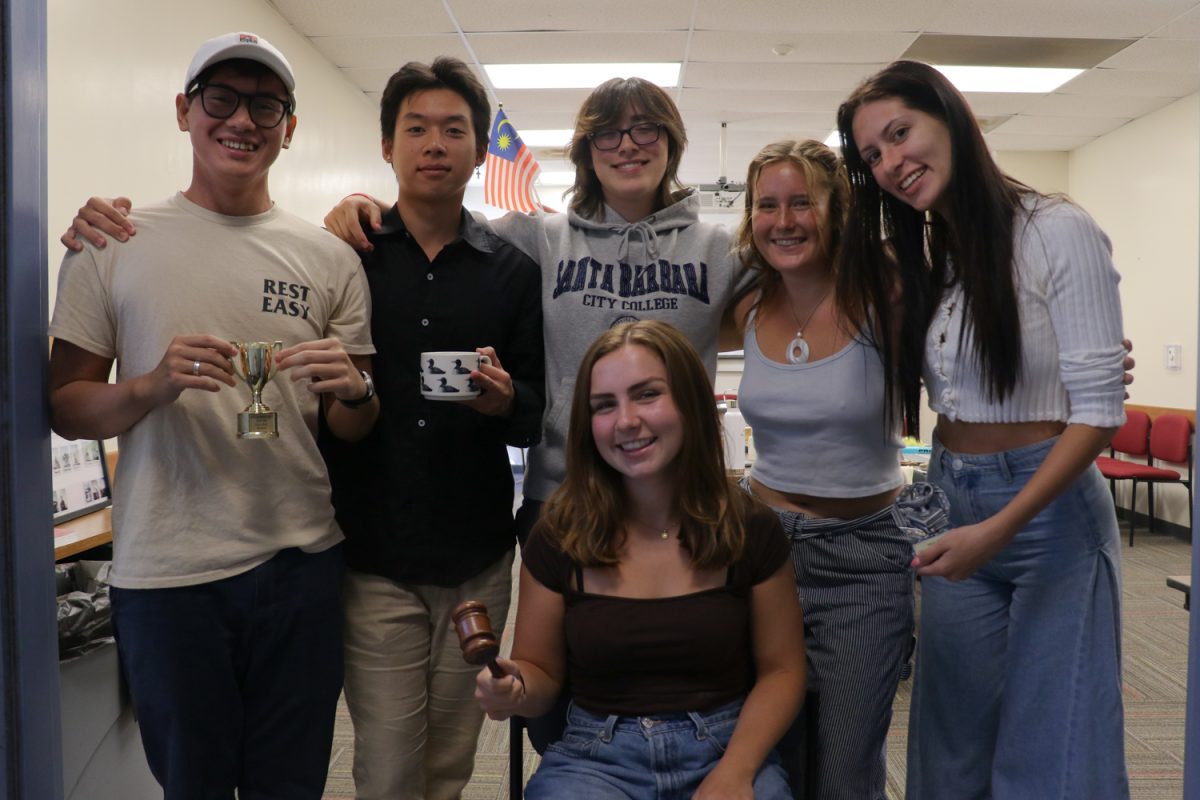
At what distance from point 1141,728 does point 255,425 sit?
11.3ft

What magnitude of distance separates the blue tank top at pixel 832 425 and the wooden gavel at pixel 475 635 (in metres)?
0.78

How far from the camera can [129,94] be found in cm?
373

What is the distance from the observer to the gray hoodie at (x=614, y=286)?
204 centimetres

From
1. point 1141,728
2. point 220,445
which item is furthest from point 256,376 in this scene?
point 1141,728

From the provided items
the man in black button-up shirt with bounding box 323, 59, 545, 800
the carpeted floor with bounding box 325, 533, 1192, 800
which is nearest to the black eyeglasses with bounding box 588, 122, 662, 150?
the man in black button-up shirt with bounding box 323, 59, 545, 800

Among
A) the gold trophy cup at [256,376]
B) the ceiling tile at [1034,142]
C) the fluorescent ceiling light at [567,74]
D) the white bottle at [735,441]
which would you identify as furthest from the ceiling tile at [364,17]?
the ceiling tile at [1034,142]

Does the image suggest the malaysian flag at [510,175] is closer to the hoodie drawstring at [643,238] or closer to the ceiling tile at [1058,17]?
the hoodie drawstring at [643,238]

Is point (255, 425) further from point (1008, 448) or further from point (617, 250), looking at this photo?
point (1008, 448)

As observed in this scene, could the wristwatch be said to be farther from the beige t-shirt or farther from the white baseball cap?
the white baseball cap

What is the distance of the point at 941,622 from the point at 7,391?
162cm

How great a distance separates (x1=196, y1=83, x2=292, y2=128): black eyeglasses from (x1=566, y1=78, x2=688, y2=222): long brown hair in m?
0.69

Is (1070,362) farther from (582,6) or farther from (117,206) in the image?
(582,6)

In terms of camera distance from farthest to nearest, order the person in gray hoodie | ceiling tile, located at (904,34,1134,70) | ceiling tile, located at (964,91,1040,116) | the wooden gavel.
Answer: ceiling tile, located at (964,91,1040,116) < ceiling tile, located at (904,34,1134,70) < the person in gray hoodie < the wooden gavel

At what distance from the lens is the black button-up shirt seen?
193cm
